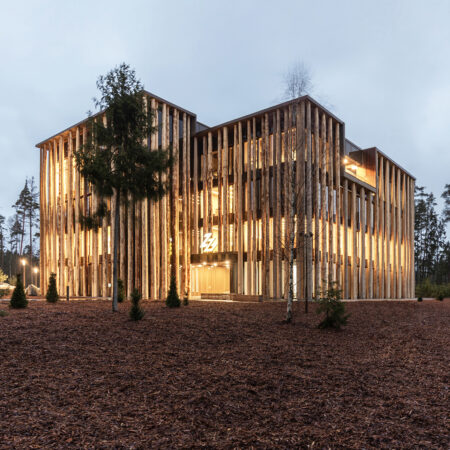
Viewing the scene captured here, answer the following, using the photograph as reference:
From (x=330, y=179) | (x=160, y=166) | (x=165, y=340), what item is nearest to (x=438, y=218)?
(x=330, y=179)

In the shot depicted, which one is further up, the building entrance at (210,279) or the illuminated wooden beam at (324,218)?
the illuminated wooden beam at (324,218)

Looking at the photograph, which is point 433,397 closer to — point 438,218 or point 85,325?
point 85,325

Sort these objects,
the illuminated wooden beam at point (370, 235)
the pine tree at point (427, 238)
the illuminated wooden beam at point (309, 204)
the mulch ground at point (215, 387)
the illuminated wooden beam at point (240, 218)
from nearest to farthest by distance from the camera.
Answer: the mulch ground at point (215, 387), the illuminated wooden beam at point (309, 204), the illuminated wooden beam at point (240, 218), the illuminated wooden beam at point (370, 235), the pine tree at point (427, 238)

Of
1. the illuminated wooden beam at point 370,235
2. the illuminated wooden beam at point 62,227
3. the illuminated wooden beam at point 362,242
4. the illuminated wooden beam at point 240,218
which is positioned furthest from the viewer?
the illuminated wooden beam at point 62,227

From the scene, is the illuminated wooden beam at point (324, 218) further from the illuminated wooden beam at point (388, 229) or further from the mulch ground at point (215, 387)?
the mulch ground at point (215, 387)

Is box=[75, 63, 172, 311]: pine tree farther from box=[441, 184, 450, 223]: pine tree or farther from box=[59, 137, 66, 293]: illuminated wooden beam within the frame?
box=[441, 184, 450, 223]: pine tree

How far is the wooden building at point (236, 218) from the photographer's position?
2361 cm

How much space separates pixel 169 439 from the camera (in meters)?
4.48

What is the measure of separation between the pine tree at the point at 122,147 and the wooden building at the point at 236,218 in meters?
6.50

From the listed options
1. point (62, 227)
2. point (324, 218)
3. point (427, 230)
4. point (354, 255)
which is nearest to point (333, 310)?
point (324, 218)

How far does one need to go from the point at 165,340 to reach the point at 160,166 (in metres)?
7.56

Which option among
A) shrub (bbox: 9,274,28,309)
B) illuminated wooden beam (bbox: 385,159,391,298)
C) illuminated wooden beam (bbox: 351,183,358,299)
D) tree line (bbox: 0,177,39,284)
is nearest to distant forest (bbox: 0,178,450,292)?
tree line (bbox: 0,177,39,284)

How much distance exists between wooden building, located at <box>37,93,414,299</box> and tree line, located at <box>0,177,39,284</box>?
27788mm

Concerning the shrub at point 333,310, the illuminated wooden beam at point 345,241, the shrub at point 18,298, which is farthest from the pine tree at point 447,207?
the shrub at point 18,298
